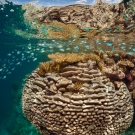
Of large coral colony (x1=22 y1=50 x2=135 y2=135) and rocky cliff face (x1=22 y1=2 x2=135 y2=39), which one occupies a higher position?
rocky cliff face (x1=22 y1=2 x2=135 y2=39)

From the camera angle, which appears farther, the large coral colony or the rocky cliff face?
the rocky cliff face

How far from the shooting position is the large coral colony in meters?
6.19

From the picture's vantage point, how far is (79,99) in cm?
620

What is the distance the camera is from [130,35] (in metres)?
12.6

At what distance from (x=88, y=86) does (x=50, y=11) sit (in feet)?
21.1

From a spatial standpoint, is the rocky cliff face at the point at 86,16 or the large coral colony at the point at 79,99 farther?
the rocky cliff face at the point at 86,16

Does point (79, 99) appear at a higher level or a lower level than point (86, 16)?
lower

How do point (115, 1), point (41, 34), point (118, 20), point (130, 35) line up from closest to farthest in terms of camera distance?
point (115, 1)
point (118, 20)
point (130, 35)
point (41, 34)

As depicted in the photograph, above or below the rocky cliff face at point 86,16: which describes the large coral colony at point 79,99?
below

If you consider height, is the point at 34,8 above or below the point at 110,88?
above

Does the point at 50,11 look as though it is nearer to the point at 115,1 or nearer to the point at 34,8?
the point at 34,8

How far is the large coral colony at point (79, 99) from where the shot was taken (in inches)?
244

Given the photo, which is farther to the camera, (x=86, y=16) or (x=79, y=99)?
(x=86, y=16)

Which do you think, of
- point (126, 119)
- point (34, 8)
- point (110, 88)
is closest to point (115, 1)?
point (34, 8)
